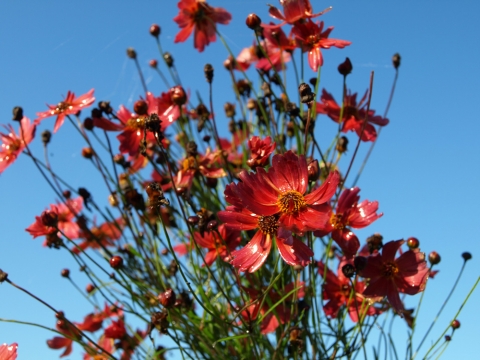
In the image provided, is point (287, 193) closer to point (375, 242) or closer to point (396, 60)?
point (375, 242)

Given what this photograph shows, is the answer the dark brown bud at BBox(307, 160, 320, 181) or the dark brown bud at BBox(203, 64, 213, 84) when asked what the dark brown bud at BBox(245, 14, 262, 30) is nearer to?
the dark brown bud at BBox(203, 64, 213, 84)

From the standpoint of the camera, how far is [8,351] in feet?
3.79

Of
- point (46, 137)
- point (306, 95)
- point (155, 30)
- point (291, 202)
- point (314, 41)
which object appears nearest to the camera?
point (291, 202)

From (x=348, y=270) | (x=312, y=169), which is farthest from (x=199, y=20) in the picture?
(x=348, y=270)

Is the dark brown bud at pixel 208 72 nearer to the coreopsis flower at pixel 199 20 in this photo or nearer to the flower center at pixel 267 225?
the coreopsis flower at pixel 199 20

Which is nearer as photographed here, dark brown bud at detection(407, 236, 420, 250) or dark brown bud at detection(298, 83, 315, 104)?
dark brown bud at detection(298, 83, 315, 104)

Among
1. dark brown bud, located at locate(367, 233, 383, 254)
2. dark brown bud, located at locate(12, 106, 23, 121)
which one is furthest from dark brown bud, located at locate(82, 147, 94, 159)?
dark brown bud, located at locate(367, 233, 383, 254)

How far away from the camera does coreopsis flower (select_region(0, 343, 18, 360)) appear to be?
3.74ft

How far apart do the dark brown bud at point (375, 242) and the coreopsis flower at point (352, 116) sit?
0.28 metres

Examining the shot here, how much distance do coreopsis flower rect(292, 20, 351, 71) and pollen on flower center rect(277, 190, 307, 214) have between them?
444 millimetres

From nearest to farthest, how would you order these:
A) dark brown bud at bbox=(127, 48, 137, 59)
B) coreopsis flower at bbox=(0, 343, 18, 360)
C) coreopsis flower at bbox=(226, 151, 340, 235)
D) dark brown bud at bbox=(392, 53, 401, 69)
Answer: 1. coreopsis flower at bbox=(226, 151, 340, 235)
2. coreopsis flower at bbox=(0, 343, 18, 360)
3. dark brown bud at bbox=(392, 53, 401, 69)
4. dark brown bud at bbox=(127, 48, 137, 59)

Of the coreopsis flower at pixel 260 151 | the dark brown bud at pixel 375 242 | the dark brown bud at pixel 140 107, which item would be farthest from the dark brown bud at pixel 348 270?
the dark brown bud at pixel 140 107

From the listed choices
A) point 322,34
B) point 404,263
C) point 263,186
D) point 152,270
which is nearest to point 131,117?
point 152,270

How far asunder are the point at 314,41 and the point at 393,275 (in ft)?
2.00
